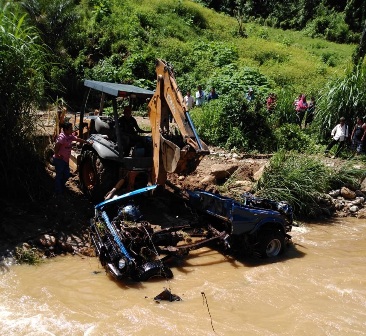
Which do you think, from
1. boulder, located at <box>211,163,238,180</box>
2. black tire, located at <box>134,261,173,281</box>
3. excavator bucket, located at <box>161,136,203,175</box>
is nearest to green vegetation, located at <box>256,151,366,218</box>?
boulder, located at <box>211,163,238,180</box>

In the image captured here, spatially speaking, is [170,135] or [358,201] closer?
[170,135]

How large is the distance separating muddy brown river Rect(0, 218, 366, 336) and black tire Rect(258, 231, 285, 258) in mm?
158

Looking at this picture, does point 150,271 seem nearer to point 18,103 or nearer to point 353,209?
Result: point 18,103

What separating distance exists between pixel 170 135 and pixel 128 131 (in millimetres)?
1074

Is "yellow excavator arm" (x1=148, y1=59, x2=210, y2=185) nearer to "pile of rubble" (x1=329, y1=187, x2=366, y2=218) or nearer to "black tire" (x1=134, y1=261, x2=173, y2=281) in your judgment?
"black tire" (x1=134, y1=261, x2=173, y2=281)

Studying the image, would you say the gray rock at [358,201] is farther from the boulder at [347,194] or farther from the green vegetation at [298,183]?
the green vegetation at [298,183]

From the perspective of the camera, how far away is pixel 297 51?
3045 cm

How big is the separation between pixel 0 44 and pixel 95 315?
4304mm

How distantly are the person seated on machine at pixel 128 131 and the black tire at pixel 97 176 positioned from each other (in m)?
0.41

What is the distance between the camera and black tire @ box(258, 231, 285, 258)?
7.41 m

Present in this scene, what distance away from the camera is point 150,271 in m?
6.34

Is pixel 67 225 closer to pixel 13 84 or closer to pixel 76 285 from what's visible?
pixel 76 285

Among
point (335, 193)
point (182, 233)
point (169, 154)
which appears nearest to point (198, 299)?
point (182, 233)

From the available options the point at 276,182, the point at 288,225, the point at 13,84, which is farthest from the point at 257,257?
the point at 13,84
